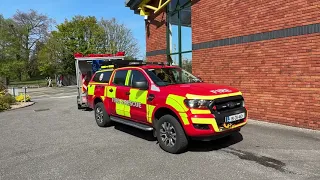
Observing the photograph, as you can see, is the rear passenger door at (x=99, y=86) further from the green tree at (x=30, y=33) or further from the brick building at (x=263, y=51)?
the green tree at (x=30, y=33)

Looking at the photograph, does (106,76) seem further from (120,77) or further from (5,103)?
(5,103)

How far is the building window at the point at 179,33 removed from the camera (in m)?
11.6

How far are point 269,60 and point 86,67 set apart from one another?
7688 mm

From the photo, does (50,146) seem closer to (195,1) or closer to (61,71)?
(195,1)

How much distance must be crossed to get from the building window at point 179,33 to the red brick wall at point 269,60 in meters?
1.22

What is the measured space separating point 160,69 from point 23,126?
17.3 ft

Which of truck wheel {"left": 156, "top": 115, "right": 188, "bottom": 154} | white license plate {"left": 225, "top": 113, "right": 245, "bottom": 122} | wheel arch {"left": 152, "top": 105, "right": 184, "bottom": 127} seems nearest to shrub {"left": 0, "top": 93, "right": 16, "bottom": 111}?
wheel arch {"left": 152, "top": 105, "right": 184, "bottom": 127}

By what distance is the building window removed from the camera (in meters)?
11.6

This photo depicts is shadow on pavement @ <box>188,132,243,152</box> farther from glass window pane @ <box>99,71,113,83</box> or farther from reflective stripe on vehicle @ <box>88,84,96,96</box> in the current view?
reflective stripe on vehicle @ <box>88,84,96,96</box>

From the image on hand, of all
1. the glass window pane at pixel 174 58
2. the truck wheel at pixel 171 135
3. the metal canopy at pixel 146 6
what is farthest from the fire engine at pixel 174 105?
the metal canopy at pixel 146 6

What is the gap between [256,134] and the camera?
273 inches

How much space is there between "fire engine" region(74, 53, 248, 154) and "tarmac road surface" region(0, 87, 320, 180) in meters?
0.41

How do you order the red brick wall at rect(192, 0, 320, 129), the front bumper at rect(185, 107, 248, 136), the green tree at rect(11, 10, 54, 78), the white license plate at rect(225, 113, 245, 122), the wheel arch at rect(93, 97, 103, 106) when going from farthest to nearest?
the green tree at rect(11, 10, 54, 78)
the wheel arch at rect(93, 97, 103, 106)
the red brick wall at rect(192, 0, 320, 129)
the white license plate at rect(225, 113, 245, 122)
the front bumper at rect(185, 107, 248, 136)

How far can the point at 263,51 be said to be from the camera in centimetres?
828
